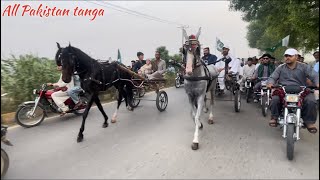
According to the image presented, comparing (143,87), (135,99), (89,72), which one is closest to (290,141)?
(89,72)

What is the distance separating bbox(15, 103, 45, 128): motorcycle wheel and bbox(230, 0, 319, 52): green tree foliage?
7937mm

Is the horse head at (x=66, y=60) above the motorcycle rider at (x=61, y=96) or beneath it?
above

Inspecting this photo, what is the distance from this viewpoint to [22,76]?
9297mm

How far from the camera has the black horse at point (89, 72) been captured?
6.37 metres

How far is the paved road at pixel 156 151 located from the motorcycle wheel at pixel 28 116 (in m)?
0.17

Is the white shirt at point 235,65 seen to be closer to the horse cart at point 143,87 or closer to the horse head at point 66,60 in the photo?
the horse cart at point 143,87

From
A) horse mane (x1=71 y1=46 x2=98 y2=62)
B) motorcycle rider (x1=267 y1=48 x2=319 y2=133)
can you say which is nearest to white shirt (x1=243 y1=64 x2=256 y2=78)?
motorcycle rider (x1=267 y1=48 x2=319 y2=133)

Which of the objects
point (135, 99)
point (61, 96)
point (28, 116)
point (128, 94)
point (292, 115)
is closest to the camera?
point (292, 115)

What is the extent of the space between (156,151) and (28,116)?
11.7 feet

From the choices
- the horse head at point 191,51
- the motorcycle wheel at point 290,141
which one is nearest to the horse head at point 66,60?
the horse head at point 191,51

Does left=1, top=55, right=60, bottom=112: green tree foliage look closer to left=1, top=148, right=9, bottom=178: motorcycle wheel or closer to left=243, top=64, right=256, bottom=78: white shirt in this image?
left=1, top=148, right=9, bottom=178: motorcycle wheel

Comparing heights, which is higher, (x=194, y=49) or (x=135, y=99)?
(x=194, y=49)

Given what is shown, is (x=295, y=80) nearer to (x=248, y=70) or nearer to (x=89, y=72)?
(x=89, y=72)

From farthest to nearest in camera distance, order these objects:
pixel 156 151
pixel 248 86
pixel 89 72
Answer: pixel 248 86
pixel 89 72
pixel 156 151
